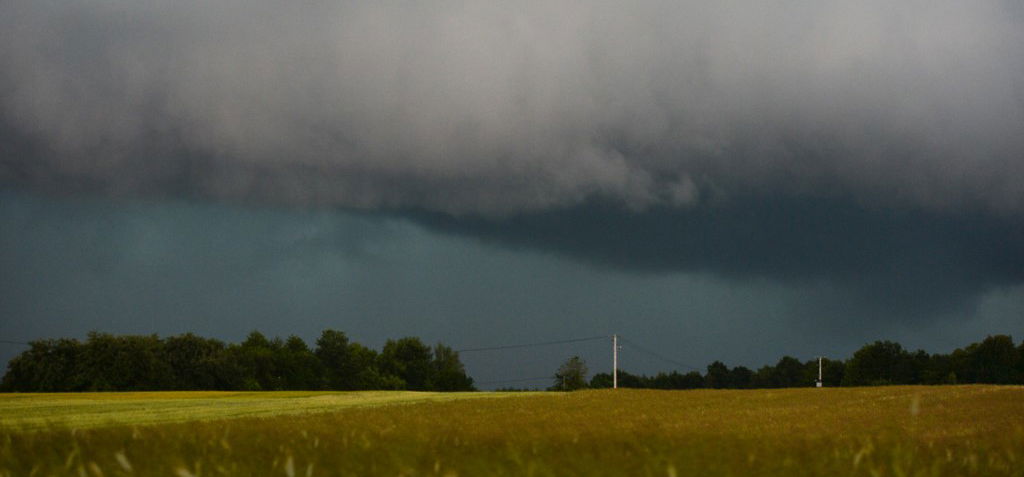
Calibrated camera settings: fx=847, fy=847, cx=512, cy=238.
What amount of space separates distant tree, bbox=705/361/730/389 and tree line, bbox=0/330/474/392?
206 ft

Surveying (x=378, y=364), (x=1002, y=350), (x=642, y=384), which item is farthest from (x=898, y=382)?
(x=378, y=364)

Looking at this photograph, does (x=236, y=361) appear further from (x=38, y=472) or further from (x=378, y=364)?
(x=38, y=472)

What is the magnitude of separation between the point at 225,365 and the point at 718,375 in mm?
119150

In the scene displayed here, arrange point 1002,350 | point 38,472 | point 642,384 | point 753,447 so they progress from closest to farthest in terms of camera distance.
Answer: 1. point 38,472
2. point 753,447
3. point 1002,350
4. point 642,384

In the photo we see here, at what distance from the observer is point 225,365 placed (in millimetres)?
116500

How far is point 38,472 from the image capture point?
623 cm

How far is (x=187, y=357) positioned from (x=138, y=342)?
34.9ft

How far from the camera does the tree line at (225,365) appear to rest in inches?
3910

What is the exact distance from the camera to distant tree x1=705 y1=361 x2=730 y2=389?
19600 cm

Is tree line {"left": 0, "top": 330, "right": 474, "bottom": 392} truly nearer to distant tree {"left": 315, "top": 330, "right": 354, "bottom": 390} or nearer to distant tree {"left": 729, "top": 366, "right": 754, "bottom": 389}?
distant tree {"left": 315, "top": 330, "right": 354, "bottom": 390}

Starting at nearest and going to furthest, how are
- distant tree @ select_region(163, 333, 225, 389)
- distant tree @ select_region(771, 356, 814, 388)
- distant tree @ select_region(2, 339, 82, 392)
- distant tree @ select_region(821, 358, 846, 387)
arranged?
distant tree @ select_region(2, 339, 82, 392) → distant tree @ select_region(163, 333, 225, 389) → distant tree @ select_region(821, 358, 846, 387) → distant tree @ select_region(771, 356, 814, 388)

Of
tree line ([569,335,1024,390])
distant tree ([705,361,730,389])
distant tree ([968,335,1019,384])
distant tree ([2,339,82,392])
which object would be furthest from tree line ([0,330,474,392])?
distant tree ([968,335,1019,384])

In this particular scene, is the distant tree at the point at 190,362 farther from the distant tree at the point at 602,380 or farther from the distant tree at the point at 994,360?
the distant tree at the point at 994,360

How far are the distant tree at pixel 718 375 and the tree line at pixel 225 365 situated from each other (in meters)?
62.8
